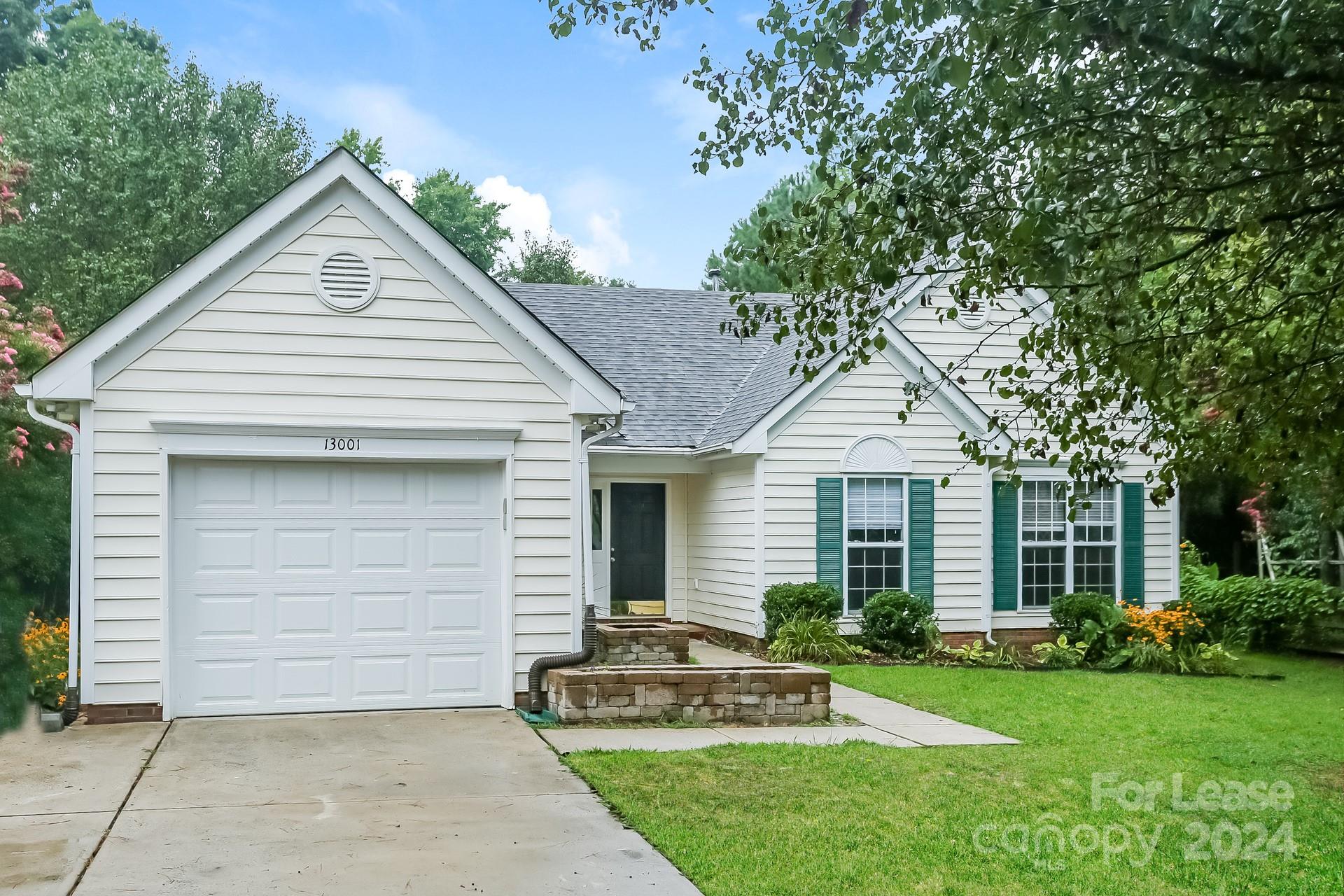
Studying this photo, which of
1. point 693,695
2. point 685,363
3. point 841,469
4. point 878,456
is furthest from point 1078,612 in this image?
point 693,695

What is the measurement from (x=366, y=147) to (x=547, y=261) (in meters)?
6.52

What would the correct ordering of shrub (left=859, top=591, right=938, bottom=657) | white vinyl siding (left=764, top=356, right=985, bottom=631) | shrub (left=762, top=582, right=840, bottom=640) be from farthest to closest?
1. white vinyl siding (left=764, top=356, right=985, bottom=631)
2. shrub (left=859, top=591, right=938, bottom=657)
3. shrub (left=762, top=582, right=840, bottom=640)

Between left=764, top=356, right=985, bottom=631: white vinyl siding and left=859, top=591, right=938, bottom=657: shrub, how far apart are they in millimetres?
746

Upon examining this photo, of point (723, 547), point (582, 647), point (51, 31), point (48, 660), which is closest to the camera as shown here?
point (582, 647)

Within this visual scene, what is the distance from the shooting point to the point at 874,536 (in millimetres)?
16938

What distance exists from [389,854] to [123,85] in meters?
28.7

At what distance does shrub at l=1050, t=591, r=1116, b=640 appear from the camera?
16.9 meters

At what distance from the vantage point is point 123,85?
30.2 m

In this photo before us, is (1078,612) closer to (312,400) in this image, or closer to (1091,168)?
(312,400)

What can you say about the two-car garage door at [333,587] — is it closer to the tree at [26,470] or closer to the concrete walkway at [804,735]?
the concrete walkway at [804,735]

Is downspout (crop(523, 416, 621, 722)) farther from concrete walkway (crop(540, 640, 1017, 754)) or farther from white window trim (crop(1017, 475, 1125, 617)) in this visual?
white window trim (crop(1017, 475, 1125, 617))

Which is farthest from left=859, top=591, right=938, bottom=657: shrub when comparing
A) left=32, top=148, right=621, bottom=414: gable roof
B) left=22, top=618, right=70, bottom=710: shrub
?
left=22, top=618, right=70, bottom=710: shrub

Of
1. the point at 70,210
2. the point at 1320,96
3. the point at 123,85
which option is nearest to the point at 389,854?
the point at 1320,96

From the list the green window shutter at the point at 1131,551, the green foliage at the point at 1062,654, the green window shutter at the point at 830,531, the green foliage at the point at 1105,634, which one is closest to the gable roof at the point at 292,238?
the green window shutter at the point at 830,531
